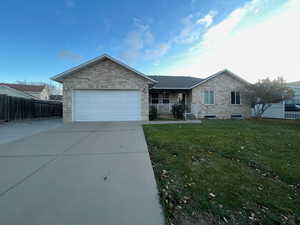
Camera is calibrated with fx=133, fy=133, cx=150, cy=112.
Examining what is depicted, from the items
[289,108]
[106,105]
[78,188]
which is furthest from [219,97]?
[78,188]

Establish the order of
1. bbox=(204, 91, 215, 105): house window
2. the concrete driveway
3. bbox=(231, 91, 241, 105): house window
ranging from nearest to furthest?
the concrete driveway < bbox=(204, 91, 215, 105): house window < bbox=(231, 91, 241, 105): house window

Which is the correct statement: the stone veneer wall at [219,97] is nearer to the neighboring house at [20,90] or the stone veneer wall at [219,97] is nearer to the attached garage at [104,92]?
the attached garage at [104,92]

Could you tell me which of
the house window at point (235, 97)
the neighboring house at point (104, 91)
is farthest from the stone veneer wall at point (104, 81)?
the house window at point (235, 97)

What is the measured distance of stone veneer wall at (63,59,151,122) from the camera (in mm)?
10336

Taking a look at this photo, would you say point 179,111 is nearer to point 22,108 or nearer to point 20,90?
point 22,108

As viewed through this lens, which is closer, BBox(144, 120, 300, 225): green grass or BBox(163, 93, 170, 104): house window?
BBox(144, 120, 300, 225): green grass

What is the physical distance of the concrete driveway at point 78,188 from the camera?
1.70m

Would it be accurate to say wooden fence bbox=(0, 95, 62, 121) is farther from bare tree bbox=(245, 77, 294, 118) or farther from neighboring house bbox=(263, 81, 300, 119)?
neighboring house bbox=(263, 81, 300, 119)

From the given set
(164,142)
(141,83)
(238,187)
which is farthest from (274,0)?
(238,187)

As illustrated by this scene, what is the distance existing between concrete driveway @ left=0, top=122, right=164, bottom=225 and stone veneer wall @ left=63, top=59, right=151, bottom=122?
7040mm

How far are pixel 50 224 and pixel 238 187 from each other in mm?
2839

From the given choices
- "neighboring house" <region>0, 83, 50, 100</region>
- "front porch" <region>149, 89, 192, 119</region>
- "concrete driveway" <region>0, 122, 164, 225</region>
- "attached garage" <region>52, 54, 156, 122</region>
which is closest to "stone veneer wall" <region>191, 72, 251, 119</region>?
"front porch" <region>149, 89, 192, 119</region>

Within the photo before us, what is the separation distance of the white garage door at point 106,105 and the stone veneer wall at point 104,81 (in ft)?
1.20

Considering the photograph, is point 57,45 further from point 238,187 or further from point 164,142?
point 238,187
